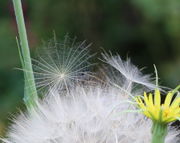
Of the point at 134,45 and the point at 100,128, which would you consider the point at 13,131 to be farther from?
the point at 134,45

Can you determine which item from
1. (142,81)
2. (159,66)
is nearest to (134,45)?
(159,66)

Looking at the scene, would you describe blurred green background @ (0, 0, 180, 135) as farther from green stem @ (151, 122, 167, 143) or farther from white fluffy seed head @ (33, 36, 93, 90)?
green stem @ (151, 122, 167, 143)

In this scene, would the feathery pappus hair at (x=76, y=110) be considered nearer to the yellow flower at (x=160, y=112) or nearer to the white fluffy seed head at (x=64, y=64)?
the white fluffy seed head at (x=64, y=64)

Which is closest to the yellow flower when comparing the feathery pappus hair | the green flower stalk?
the green flower stalk

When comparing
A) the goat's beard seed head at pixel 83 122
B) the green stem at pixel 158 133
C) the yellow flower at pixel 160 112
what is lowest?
the green stem at pixel 158 133

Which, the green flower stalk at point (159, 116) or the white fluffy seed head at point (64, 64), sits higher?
the white fluffy seed head at point (64, 64)

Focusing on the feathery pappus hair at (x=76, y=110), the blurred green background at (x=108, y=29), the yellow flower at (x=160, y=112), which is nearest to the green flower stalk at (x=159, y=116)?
the yellow flower at (x=160, y=112)
